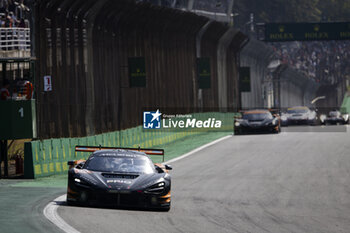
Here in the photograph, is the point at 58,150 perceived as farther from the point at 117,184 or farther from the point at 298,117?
the point at 298,117

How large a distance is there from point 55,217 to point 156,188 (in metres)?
2.23

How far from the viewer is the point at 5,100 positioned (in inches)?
820

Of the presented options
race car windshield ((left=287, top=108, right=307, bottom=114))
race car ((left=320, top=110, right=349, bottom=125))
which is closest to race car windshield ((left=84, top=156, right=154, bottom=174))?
race car windshield ((left=287, top=108, right=307, bottom=114))

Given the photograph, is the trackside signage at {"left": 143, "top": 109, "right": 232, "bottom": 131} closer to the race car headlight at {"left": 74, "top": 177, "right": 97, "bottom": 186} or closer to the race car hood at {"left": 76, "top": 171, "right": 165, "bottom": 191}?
the race car hood at {"left": 76, "top": 171, "right": 165, "bottom": 191}

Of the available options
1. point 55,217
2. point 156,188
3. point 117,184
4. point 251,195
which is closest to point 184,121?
point 251,195

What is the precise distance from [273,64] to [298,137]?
125ft

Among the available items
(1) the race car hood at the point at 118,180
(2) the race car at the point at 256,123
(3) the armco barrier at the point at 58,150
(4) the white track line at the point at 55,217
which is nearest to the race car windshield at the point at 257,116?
(2) the race car at the point at 256,123

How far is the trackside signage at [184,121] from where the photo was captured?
3166 cm

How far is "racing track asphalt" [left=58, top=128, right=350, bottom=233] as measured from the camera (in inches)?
449

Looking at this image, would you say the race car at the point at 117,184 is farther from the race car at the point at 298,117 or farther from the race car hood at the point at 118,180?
the race car at the point at 298,117

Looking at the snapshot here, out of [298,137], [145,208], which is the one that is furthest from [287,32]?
[145,208]

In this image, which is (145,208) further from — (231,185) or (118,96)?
(118,96)

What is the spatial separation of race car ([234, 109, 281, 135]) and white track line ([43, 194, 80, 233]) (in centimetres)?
2216

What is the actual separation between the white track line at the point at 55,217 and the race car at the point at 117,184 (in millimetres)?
416
